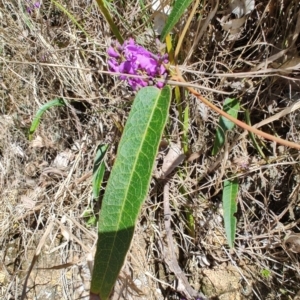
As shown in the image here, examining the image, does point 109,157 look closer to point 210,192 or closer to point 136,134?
point 210,192

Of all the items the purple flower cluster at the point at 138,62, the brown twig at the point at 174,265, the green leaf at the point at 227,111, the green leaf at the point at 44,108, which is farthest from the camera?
the green leaf at the point at 44,108

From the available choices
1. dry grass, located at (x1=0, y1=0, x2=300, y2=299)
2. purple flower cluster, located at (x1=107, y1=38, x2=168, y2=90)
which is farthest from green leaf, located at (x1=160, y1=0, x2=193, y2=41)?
dry grass, located at (x1=0, y1=0, x2=300, y2=299)

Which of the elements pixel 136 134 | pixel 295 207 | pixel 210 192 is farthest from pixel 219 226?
pixel 136 134

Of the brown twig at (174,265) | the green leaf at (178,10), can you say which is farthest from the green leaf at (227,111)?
the green leaf at (178,10)

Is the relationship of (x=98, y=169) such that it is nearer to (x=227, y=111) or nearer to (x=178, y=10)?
(x=227, y=111)

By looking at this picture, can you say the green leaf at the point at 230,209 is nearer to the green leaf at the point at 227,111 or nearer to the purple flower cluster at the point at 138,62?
the green leaf at the point at 227,111

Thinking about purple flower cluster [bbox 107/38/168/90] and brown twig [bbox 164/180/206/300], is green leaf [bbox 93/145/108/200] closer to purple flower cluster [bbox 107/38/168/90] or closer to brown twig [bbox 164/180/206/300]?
brown twig [bbox 164/180/206/300]
